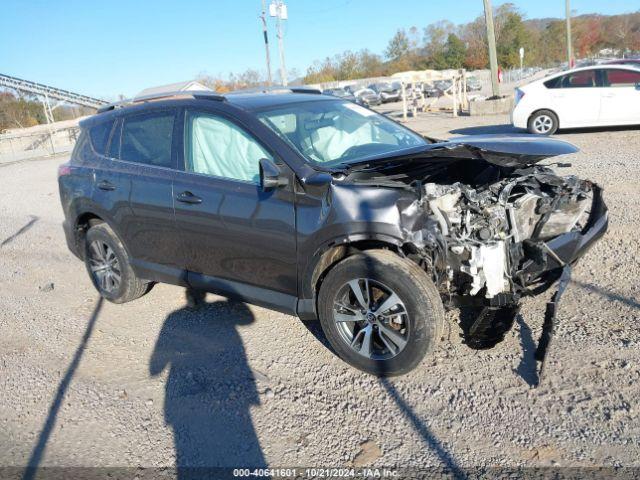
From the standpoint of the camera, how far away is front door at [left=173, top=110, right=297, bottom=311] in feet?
12.1

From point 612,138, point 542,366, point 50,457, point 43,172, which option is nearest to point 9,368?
point 50,457

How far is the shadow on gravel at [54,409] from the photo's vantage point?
3.00 meters

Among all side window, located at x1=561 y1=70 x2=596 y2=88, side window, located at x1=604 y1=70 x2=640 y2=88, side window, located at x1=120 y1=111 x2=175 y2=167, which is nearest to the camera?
side window, located at x1=120 y1=111 x2=175 y2=167

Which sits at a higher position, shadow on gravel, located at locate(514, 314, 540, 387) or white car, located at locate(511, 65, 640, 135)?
white car, located at locate(511, 65, 640, 135)

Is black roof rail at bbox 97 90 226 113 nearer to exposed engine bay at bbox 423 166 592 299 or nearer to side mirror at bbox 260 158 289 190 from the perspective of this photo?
side mirror at bbox 260 158 289 190

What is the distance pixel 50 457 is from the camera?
3068mm

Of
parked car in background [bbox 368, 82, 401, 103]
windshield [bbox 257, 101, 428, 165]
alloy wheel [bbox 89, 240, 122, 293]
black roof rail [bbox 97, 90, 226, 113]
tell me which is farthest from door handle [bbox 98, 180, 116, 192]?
parked car in background [bbox 368, 82, 401, 103]

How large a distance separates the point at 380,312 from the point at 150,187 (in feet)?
7.35

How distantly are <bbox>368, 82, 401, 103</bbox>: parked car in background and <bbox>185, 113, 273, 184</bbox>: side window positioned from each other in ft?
127

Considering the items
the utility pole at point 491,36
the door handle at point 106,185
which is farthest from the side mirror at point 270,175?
the utility pole at point 491,36

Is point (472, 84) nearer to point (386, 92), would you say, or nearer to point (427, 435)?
Answer: point (386, 92)

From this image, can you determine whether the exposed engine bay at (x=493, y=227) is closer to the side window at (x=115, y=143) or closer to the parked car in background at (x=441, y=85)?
the side window at (x=115, y=143)

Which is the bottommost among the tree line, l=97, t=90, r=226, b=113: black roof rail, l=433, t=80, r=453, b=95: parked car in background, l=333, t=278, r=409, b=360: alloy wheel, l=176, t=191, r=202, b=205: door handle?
l=333, t=278, r=409, b=360: alloy wheel

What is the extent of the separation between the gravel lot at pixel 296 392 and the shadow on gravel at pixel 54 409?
11 millimetres
